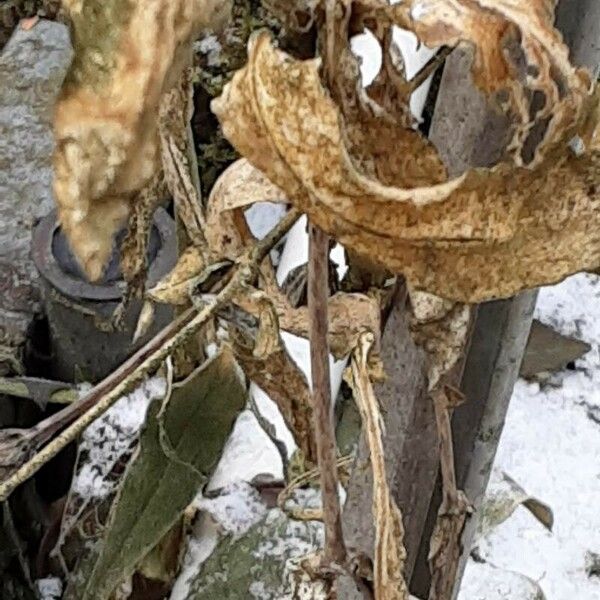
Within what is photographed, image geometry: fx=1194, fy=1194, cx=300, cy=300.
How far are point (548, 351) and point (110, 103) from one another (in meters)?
1.00

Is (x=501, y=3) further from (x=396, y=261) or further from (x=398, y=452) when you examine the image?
(x=398, y=452)

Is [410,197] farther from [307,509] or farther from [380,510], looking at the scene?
[307,509]

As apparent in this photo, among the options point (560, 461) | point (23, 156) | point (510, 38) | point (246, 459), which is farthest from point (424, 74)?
point (23, 156)

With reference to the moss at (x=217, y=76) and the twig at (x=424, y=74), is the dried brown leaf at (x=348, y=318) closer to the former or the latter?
the twig at (x=424, y=74)

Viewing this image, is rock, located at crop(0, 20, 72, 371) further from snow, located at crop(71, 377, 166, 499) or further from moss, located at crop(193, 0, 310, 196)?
snow, located at crop(71, 377, 166, 499)

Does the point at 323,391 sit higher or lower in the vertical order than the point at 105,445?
higher

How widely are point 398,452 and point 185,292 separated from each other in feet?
0.31

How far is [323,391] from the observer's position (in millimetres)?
315

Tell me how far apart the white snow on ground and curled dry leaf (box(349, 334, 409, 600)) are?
1.96ft

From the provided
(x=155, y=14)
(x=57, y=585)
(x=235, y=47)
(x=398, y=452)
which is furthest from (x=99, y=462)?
(x=235, y=47)

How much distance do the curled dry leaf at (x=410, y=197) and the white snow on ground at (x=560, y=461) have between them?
2.25 ft

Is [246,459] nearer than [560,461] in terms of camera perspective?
Yes

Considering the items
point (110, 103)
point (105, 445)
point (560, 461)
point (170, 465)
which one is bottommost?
point (560, 461)

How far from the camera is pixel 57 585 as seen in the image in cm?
92
